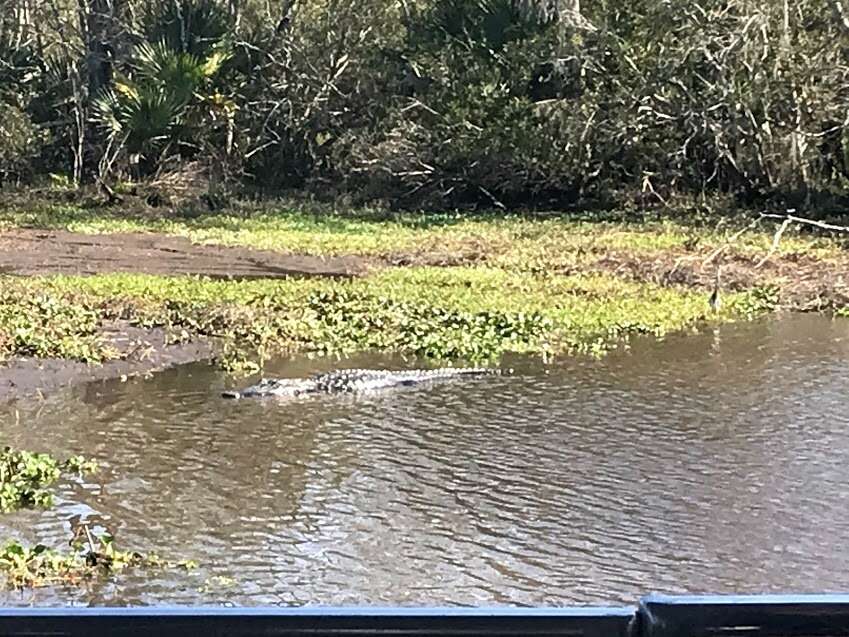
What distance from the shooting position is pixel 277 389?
9500 mm

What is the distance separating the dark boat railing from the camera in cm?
151

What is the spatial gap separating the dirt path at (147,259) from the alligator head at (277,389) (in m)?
5.90

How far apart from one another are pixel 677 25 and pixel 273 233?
7.45 meters

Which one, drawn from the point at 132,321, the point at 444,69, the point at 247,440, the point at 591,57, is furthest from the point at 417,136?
Answer: the point at 247,440

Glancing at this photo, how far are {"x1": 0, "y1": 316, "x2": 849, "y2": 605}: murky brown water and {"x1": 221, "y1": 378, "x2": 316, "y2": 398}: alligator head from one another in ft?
0.67

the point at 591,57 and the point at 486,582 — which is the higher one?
the point at 591,57

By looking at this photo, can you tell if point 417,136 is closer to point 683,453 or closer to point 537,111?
point 537,111

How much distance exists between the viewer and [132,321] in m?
12.0

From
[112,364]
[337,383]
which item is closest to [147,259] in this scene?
[112,364]

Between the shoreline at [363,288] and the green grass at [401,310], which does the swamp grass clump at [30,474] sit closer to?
the shoreline at [363,288]

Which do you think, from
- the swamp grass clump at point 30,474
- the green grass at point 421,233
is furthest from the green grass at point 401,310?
the swamp grass clump at point 30,474

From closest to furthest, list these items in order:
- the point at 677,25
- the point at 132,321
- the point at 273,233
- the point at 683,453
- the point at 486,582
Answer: the point at 486,582
the point at 683,453
the point at 132,321
the point at 273,233
the point at 677,25

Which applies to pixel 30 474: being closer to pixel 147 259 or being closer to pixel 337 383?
pixel 337 383

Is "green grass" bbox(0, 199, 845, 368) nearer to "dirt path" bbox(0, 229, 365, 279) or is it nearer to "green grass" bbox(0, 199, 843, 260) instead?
"green grass" bbox(0, 199, 843, 260)
